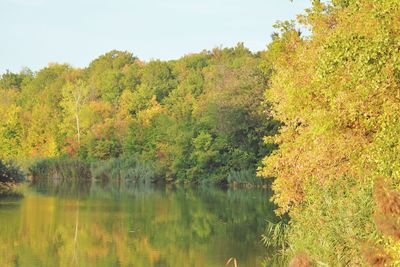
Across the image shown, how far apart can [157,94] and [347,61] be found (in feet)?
156

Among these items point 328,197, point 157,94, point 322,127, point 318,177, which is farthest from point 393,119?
point 157,94

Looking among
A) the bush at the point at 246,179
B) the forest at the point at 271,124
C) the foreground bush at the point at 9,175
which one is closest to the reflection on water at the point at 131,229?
the forest at the point at 271,124

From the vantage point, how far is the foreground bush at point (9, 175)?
3670 centimetres

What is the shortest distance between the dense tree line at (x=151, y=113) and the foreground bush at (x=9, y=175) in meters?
10.8

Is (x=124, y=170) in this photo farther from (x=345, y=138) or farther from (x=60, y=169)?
(x=345, y=138)

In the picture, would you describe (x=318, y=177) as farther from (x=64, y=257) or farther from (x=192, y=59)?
(x=192, y=59)

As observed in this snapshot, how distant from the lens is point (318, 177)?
14109 millimetres

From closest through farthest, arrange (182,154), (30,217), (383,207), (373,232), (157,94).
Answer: (383,207) < (373,232) < (30,217) < (182,154) < (157,94)

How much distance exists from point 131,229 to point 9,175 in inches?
718

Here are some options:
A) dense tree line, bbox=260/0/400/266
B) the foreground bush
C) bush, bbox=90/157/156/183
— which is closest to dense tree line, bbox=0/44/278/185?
bush, bbox=90/157/156/183

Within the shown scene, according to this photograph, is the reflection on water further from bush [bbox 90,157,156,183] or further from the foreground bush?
bush [bbox 90,157,156,183]

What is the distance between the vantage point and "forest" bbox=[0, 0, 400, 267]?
9258 mm

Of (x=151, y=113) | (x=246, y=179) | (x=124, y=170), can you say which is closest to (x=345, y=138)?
(x=246, y=179)

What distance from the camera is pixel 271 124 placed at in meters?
39.1
